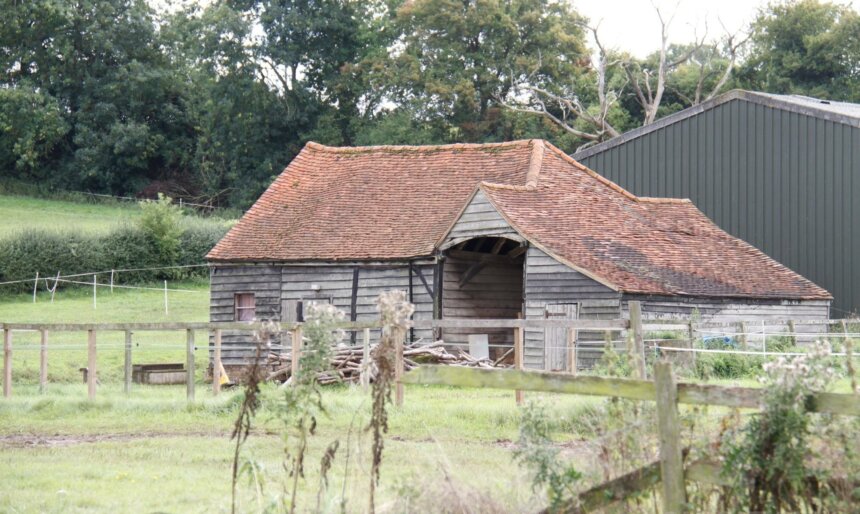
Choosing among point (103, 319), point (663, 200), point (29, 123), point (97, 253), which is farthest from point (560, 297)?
point (29, 123)

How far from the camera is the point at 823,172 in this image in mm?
32281

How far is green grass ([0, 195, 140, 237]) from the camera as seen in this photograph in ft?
175

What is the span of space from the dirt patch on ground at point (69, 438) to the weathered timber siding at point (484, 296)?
559 inches

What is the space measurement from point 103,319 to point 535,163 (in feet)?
48.0

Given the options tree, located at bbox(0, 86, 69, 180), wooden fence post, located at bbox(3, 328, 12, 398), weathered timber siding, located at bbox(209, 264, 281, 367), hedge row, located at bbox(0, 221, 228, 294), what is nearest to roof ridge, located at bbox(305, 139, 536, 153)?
weathered timber siding, located at bbox(209, 264, 281, 367)

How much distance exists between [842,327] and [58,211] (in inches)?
1648

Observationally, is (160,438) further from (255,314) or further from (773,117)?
(773,117)

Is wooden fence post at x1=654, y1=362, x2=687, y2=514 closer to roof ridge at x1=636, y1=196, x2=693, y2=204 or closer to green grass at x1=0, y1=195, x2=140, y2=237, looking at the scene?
roof ridge at x1=636, y1=196, x2=693, y2=204

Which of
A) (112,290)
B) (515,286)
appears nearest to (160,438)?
(515,286)

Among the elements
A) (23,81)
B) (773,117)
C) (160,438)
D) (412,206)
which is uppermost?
(23,81)

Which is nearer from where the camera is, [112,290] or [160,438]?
[160,438]

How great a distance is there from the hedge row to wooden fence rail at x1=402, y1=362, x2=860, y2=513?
39244 millimetres

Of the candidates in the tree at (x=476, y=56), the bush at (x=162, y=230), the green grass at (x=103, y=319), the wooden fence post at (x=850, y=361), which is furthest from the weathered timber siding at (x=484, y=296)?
the tree at (x=476, y=56)

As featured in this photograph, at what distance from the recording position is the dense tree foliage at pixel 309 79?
56.9m
